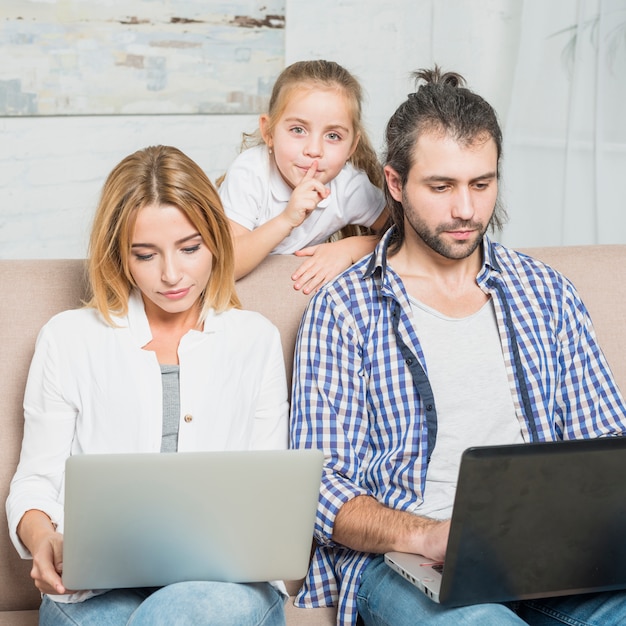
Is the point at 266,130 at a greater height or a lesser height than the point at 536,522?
greater

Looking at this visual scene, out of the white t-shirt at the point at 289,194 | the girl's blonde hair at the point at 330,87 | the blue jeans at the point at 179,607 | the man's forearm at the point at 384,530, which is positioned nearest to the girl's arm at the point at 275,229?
the white t-shirt at the point at 289,194

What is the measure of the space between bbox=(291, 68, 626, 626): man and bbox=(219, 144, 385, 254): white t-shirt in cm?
25

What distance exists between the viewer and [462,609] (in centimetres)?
130

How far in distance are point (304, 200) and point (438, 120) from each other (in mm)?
305

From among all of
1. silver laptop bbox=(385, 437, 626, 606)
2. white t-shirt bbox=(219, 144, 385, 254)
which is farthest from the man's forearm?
white t-shirt bbox=(219, 144, 385, 254)

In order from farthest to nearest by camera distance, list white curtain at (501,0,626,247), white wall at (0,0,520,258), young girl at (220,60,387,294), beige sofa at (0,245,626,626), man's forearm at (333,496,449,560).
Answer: white wall at (0,0,520,258), white curtain at (501,0,626,247), young girl at (220,60,387,294), beige sofa at (0,245,626,626), man's forearm at (333,496,449,560)

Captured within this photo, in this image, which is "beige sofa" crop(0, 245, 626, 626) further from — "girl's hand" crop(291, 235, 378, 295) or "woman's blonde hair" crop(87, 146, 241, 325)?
"woman's blonde hair" crop(87, 146, 241, 325)

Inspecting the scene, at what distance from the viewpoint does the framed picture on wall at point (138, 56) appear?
133 inches

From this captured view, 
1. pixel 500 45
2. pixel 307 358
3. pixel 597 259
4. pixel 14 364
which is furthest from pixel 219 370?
pixel 500 45

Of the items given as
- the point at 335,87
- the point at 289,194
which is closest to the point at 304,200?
the point at 289,194

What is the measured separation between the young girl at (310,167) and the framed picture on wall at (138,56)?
1.43 m

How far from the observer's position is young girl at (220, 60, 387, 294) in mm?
2008

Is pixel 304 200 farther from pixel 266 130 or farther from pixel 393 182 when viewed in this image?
pixel 266 130

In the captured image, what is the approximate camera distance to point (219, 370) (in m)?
1.59
